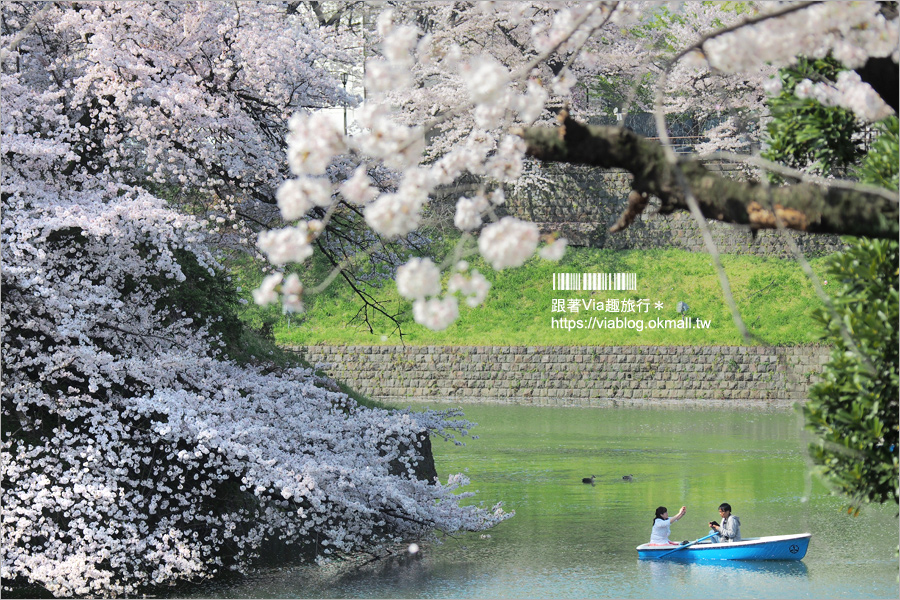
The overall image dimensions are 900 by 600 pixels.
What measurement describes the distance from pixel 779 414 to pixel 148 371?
53.2 feet

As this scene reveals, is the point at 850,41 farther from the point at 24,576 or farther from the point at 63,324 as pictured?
the point at 24,576

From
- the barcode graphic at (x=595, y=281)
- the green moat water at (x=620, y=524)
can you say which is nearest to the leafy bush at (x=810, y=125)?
the green moat water at (x=620, y=524)

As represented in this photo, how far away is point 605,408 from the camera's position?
22.9m

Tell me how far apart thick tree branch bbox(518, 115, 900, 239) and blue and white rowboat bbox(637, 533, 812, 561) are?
6976 mm

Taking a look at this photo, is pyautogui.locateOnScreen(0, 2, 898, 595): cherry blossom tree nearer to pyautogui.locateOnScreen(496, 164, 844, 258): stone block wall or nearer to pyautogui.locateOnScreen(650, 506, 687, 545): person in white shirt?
pyautogui.locateOnScreen(650, 506, 687, 545): person in white shirt

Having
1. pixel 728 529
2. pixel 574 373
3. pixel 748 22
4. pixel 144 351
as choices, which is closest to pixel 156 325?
pixel 144 351

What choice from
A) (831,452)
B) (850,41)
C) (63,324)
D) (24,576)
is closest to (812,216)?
(850,41)

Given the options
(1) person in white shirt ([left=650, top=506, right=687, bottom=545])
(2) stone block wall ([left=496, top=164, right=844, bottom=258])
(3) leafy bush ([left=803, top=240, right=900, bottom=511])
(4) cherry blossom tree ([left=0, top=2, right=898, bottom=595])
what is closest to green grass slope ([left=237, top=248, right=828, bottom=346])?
(2) stone block wall ([left=496, top=164, right=844, bottom=258])

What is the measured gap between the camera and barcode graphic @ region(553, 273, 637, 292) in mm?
27672

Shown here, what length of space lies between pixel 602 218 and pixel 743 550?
20075mm

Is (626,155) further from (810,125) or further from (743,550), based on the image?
(743,550)

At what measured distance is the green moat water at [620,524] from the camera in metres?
9.17

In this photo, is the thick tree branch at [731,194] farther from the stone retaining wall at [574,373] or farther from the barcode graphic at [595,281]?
the barcode graphic at [595,281]

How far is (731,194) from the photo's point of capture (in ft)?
12.4
